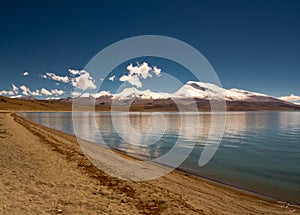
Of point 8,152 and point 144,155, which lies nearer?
point 8,152

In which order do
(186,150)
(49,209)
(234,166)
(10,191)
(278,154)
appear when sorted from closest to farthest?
(49,209) < (10,191) < (234,166) < (278,154) < (186,150)

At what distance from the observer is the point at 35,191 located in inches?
448

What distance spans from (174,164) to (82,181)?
12.9 meters

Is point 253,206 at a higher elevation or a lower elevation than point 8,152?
lower

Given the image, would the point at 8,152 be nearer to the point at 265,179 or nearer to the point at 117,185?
the point at 117,185

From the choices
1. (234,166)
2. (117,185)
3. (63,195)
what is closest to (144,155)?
(234,166)

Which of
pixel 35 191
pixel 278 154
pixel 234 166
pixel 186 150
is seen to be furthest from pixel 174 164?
pixel 35 191

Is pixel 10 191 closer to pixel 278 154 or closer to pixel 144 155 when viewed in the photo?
pixel 144 155

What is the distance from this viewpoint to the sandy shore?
1017 cm

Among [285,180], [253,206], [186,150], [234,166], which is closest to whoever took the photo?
[253,206]

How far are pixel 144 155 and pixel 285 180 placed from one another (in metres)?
15.7

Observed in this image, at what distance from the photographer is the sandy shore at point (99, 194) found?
10.2m

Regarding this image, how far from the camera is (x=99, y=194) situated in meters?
12.1

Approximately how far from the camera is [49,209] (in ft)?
31.2
